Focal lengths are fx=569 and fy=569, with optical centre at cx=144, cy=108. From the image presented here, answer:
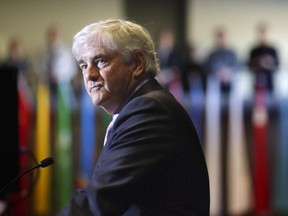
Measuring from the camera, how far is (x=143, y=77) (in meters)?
1.51

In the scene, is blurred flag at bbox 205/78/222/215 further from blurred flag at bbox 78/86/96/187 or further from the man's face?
the man's face

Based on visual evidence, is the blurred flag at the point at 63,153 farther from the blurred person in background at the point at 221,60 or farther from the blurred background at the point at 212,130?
the blurred person in background at the point at 221,60

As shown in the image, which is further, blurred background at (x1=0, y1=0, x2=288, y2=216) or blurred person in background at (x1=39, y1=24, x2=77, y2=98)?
blurred person in background at (x1=39, y1=24, x2=77, y2=98)

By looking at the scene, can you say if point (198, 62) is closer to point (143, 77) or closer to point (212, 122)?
point (212, 122)

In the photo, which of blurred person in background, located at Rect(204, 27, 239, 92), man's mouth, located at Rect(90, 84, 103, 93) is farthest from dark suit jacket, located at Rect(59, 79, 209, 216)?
blurred person in background, located at Rect(204, 27, 239, 92)

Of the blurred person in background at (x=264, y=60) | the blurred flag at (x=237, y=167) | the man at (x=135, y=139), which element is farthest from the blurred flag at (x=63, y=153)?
the man at (x=135, y=139)

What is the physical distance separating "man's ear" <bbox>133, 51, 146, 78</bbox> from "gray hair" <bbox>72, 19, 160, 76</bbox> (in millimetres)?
12

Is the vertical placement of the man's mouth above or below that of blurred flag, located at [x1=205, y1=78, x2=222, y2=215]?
above

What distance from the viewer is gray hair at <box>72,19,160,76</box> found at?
143 cm

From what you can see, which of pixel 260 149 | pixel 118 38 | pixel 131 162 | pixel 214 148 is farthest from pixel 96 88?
pixel 260 149

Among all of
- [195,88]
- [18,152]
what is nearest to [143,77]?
[18,152]

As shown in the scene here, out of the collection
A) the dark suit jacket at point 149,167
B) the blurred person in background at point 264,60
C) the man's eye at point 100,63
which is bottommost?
the blurred person in background at point 264,60

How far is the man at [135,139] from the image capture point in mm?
1297

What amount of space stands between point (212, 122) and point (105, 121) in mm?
1056
